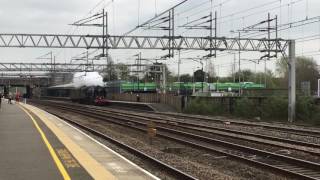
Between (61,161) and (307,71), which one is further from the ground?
(307,71)

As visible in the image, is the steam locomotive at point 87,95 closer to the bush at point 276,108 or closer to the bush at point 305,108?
the bush at point 276,108

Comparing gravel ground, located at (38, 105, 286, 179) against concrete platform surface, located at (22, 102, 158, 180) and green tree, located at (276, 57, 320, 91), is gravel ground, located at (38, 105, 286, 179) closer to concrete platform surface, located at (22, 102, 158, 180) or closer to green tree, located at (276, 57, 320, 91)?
concrete platform surface, located at (22, 102, 158, 180)

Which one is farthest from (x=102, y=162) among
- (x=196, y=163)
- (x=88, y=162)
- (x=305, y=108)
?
(x=305, y=108)

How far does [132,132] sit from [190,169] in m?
14.0

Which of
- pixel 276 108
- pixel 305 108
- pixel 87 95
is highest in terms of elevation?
pixel 87 95

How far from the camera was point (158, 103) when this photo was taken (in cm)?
6322

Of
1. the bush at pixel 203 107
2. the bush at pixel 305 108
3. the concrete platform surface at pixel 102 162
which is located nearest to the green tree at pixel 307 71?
the bush at pixel 203 107

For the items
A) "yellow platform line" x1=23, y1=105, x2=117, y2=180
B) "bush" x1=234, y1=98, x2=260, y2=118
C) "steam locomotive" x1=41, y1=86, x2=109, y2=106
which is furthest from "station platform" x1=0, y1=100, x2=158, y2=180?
"steam locomotive" x1=41, y1=86, x2=109, y2=106

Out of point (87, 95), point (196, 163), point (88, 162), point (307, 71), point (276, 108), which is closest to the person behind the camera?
point (88, 162)

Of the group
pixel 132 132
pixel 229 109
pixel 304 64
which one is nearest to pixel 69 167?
pixel 132 132

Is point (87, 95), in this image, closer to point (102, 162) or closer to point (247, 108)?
point (247, 108)

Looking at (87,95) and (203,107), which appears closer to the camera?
(203,107)

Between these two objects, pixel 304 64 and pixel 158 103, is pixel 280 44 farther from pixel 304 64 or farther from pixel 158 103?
pixel 304 64

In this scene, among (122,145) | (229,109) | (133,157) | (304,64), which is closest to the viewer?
(133,157)
